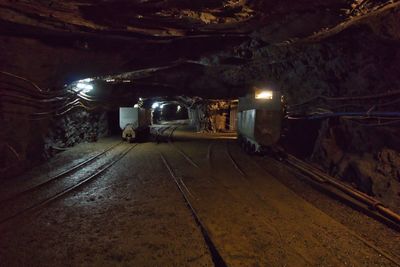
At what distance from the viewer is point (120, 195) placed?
7496 mm

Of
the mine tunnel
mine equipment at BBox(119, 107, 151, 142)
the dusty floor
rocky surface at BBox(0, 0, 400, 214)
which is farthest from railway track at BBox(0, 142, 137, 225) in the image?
mine equipment at BBox(119, 107, 151, 142)

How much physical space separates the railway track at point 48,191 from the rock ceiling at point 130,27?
12.8 feet

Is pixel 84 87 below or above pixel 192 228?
above

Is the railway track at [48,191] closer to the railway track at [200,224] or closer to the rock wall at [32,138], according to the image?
the rock wall at [32,138]

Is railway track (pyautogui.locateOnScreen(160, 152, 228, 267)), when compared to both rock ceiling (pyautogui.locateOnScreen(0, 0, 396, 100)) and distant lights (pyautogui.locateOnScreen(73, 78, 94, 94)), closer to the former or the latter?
rock ceiling (pyautogui.locateOnScreen(0, 0, 396, 100))

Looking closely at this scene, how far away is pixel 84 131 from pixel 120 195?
11794 millimetres

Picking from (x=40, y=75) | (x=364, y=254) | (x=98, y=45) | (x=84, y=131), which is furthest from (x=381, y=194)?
(x=84, y=131)

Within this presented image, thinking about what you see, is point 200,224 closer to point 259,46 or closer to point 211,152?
point 211,152

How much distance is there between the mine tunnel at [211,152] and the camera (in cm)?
497

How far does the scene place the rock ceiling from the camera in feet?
27.1

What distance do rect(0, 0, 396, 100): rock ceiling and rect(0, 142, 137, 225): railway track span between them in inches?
154

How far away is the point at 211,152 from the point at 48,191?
8.54 m

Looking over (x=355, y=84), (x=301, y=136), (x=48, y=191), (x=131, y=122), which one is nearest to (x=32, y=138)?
(x=48, y=191)

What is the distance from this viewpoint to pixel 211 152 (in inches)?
580
